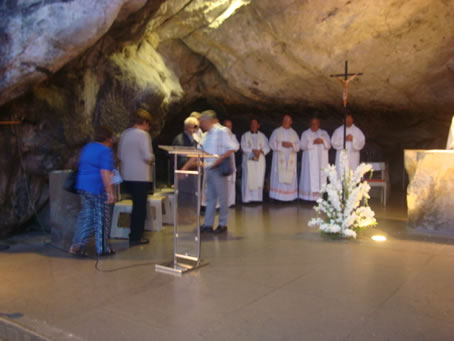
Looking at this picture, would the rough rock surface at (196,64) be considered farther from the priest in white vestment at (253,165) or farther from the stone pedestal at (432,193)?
the stone pedestal at (432,193)

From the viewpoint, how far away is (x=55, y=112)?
6445 mm

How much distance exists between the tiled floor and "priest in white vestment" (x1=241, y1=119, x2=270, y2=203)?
4.02 meters

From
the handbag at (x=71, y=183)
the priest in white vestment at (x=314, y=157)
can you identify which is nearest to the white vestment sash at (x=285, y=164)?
the priest in white vestment at (x=314, y=157)

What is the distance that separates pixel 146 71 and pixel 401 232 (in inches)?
189

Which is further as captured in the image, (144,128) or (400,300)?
(144,128)

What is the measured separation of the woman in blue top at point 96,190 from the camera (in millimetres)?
4965

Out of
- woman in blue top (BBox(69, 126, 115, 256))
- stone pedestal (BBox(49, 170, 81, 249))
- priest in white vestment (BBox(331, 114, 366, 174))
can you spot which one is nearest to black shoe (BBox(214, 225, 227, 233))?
woman in blue top (BBox(69, 126, 115, 256))

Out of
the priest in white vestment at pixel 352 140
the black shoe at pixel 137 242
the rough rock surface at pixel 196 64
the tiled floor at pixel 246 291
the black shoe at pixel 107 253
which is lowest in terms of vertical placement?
the tiled floor at pixel 246 291

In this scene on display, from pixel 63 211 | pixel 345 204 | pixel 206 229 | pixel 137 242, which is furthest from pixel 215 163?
pixel 63 211

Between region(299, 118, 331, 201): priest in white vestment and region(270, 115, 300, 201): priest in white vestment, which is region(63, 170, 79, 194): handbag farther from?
region(299, 118, 331, 201): priest in white vestment

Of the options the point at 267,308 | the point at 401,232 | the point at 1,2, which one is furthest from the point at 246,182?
the point at 267,308

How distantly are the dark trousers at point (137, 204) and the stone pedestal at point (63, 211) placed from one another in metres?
0.70

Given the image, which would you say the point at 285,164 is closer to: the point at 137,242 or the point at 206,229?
the point at 206,229

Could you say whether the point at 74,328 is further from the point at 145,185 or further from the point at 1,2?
the point at 1,2
